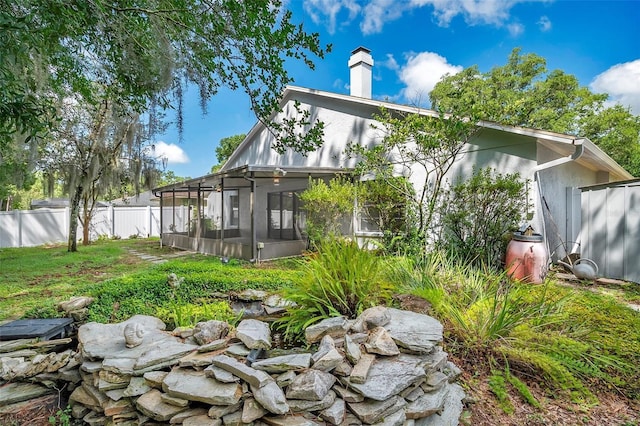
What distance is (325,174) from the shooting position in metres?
9.55

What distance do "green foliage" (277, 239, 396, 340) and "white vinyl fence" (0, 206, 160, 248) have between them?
48.2 ft

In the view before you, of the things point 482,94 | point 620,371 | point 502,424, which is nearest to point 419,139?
point 620,371

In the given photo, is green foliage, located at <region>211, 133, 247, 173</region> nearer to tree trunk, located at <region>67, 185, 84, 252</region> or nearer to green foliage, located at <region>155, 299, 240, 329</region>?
tree trunk, located at <region>67, 185, 84, 252</region>

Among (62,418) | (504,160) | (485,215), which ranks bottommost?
(62,418)

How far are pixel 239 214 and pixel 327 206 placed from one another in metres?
6.44

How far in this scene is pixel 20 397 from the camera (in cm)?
256

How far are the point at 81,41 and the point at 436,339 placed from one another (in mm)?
5128

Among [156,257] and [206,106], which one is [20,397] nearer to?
[206,106]

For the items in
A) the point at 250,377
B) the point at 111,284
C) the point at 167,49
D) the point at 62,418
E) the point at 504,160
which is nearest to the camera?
the point at 250,377

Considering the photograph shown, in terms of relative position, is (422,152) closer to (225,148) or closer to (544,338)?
(544,338)

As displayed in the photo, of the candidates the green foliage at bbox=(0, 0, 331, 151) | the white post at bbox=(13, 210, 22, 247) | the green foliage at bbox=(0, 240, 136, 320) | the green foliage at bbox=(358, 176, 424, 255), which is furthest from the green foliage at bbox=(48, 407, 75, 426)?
the white post at bbox=(13, 210, 22, 247)

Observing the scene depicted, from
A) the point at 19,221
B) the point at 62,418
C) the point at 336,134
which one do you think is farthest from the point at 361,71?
the point at 19,221

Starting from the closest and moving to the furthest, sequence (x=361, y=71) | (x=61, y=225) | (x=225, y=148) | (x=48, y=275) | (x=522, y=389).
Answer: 1. (x=522, y=389)
2. (x=48, y=275)
3. (x=361, y=71)
4. (x=61, y=225)
5. (x=225, y=148)

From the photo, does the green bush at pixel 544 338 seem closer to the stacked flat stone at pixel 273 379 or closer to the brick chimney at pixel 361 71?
the stacked flat stone at pixel 273 379
